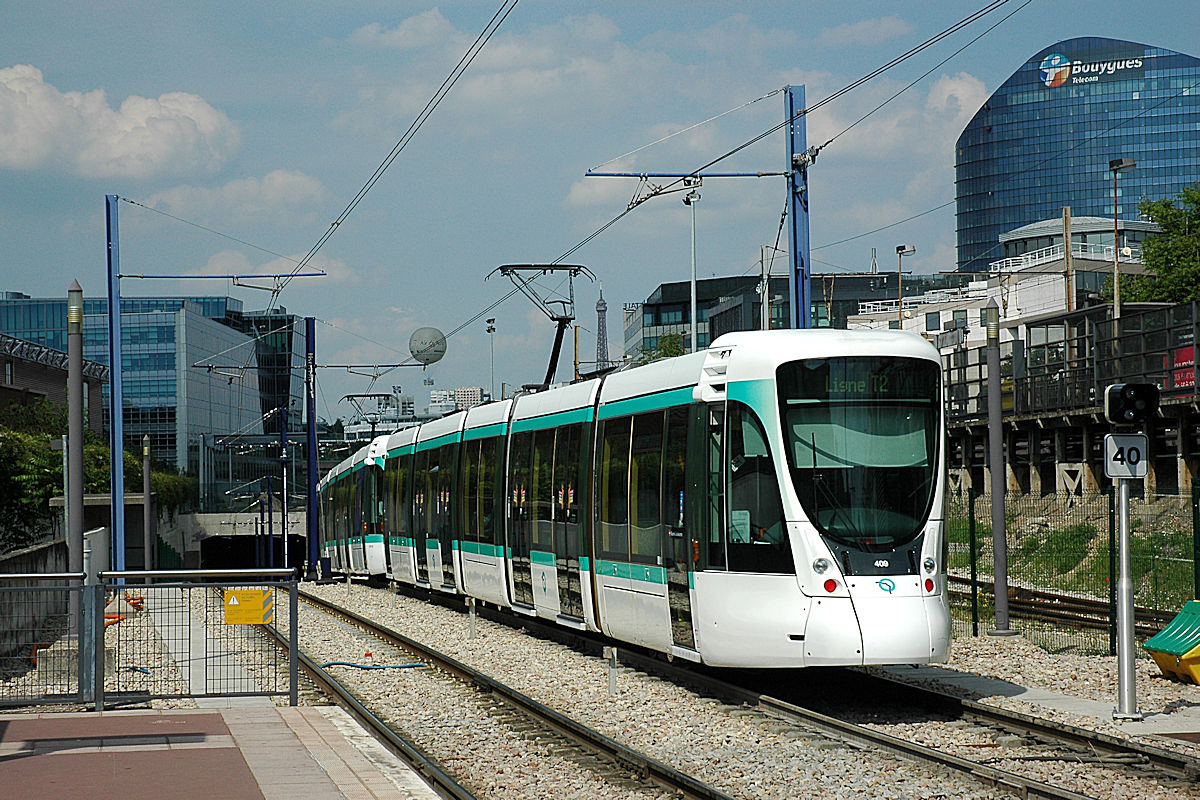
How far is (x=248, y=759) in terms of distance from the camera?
32.3 ft

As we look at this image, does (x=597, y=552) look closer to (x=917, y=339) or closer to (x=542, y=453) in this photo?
(x=542, y=453)

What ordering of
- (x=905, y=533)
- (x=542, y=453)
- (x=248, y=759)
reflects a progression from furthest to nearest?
(x=542, y=453) → (x=905, y=533) → (x=248, y=759)

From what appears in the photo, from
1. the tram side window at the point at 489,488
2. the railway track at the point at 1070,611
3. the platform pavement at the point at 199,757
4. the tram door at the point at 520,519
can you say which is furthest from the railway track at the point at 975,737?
the tram side window at the point at 489,488

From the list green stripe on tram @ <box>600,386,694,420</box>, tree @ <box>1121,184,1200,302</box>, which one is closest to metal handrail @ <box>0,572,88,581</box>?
green stripe on tram @ <box>600,386,694,420</box>

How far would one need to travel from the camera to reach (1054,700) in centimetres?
1288

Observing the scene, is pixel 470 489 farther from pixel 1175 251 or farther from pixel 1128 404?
pixel 1175 251

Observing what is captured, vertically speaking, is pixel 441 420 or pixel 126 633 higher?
pixel 441 420

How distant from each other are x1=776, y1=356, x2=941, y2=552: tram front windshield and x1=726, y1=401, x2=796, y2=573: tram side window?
0.24 meters

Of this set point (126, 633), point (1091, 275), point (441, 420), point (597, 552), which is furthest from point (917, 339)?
point (1091, 275)

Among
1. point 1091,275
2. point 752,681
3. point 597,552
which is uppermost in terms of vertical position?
point 1091,275

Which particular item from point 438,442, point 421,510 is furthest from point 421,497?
point 438,442

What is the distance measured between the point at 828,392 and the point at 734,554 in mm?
1671

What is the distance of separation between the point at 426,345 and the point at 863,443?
2956 cm

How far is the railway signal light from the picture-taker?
1205 centimetres
